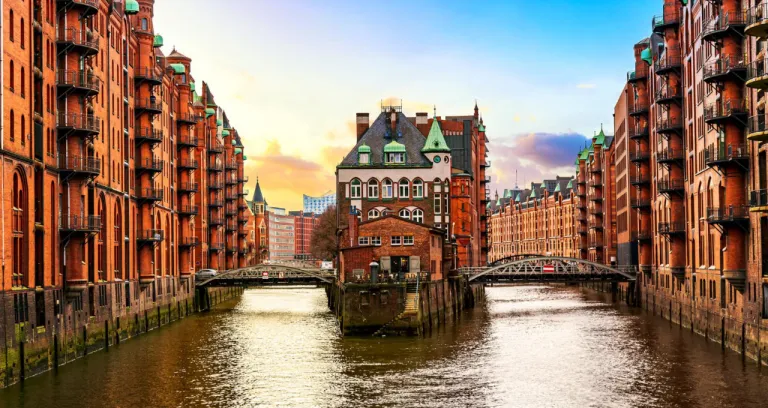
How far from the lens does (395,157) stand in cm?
9912

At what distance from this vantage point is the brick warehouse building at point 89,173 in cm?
4253

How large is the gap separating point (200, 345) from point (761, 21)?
35191 millimetres

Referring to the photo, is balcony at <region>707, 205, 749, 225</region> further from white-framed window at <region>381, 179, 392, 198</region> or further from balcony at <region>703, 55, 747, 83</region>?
white-framed window at <region>381, 179, 392, 198</region>

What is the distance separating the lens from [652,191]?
83.4m

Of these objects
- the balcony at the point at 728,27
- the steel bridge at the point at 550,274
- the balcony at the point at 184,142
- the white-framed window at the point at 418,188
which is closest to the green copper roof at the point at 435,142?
the white-framed window at the point at 418,188

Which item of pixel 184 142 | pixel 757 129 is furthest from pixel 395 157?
pixel 757 129

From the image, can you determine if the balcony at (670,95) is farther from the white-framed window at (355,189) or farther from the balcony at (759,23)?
the white-framed window at (355,189)

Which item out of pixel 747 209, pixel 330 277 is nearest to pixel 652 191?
pixel 330 277

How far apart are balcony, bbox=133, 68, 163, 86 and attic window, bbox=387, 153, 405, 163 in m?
32.1

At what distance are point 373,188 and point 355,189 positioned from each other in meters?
1.73

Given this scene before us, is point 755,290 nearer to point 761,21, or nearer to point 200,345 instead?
point 761,21

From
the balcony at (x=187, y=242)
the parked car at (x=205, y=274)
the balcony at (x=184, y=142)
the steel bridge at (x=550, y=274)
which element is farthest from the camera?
the parked car at (x=205, y=274)

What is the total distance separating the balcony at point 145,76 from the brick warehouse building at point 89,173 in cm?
8

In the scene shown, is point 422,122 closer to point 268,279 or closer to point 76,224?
point 268,279
